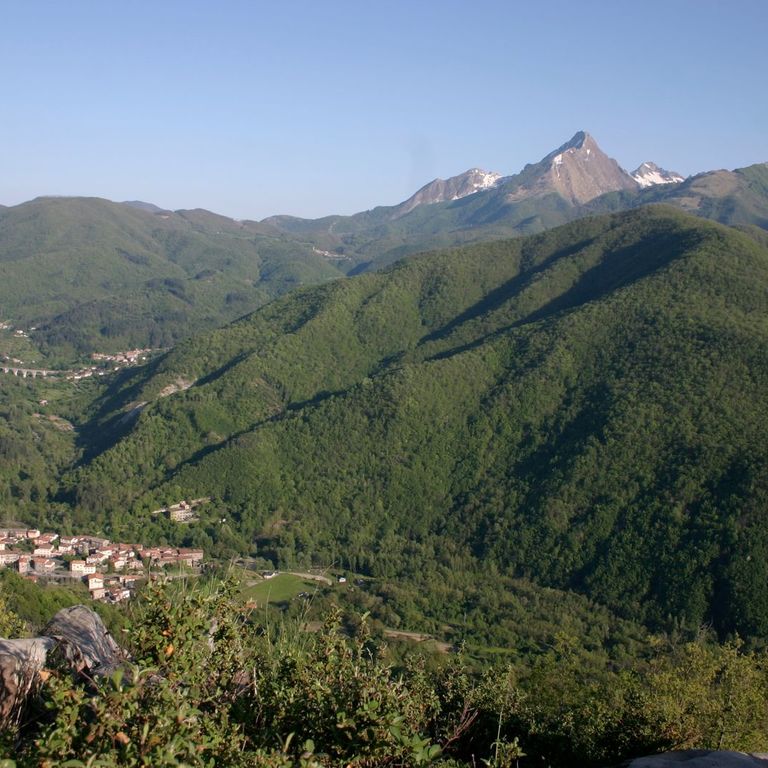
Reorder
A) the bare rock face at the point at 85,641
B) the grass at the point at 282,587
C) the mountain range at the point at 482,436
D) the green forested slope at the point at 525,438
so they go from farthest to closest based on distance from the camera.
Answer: the green forested slope at the point at 525,438 < the mountain range at the point at 482,436 < the grass at the point at 282,587 < the bare rock face at the point at 85,641

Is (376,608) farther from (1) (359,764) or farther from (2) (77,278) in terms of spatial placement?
(2) (77,278)

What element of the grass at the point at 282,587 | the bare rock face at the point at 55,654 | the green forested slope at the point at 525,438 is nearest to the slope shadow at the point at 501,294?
the green forested slope at the point at 525,438

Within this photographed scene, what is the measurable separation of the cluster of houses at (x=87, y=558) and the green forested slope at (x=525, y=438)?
5.35 m

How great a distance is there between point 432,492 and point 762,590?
24759mm

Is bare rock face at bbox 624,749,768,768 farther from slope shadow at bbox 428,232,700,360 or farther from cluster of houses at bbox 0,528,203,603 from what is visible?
slope shadow at bbox 428,232,700,360

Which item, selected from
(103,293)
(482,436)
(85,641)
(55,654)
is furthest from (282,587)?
(103,293)

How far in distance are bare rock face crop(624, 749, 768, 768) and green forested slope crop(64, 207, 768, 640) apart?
31651 millimetres

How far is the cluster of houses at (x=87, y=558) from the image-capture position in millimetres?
42469

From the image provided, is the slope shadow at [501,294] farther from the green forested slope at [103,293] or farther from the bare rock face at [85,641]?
the bare rock face at [85,641]

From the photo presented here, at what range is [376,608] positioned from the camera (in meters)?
41.6

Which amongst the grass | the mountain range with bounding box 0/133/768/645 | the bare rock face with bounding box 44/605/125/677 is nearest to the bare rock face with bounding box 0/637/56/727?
the bare rock face with bounding box 44/605/125/677

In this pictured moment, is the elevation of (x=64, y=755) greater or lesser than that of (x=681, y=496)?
greater

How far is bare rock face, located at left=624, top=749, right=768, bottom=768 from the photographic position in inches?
356

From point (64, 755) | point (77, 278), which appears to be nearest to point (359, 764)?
point (64, 755)
